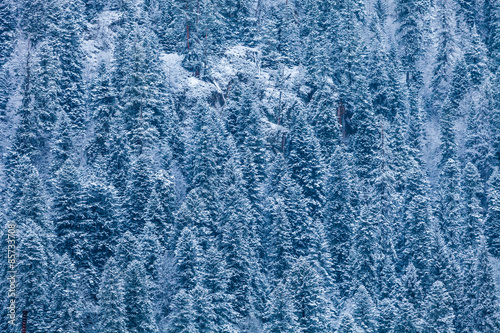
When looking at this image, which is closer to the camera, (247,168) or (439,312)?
(439,312)

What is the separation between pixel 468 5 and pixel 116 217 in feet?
240

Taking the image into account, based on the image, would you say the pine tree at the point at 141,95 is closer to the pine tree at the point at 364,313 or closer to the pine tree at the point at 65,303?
the pine tree at the point at 65,303

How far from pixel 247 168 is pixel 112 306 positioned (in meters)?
24.2

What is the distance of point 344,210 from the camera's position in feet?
235

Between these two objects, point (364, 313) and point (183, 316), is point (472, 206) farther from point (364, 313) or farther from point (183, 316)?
→ point (183, 316)

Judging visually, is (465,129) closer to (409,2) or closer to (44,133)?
(409,2)

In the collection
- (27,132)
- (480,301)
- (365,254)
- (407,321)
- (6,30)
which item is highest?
(6,30)

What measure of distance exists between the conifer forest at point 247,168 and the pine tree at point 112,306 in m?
0.17

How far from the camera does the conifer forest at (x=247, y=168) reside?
197ft

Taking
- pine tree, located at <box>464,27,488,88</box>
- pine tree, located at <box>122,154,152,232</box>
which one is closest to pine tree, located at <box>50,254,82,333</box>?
pine tree, located at <box>122,154,152,232</box>

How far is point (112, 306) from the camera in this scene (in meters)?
54.5

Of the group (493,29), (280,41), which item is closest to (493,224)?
(280,41)

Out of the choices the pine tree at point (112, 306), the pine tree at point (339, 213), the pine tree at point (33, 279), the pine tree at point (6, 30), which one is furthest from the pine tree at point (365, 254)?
the pine tree at point (6, 30)

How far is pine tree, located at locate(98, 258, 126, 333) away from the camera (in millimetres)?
54094
